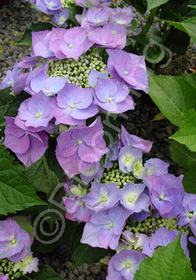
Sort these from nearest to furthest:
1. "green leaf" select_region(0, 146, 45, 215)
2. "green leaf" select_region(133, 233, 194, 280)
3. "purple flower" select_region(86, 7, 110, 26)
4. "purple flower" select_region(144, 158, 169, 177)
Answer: "green leaf" select_region(133, 233, 194, 280) → "green leaf" select_region(0, 146, 45, 215) → "purple flower" select_region(144, 158, 169, 177) → "purple flower" select_region(86, 7, 110, 26)

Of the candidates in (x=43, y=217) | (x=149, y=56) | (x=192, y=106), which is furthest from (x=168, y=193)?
(x=149, y=56)

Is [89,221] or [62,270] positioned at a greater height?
[89,221]

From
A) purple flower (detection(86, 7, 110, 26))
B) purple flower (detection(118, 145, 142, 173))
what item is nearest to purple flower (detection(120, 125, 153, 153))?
purple flower (detection(118, 145, 142, 173))

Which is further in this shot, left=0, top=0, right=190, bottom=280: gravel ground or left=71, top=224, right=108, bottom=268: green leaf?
left=0, top=0, right=190, bottom=280: gravel ground

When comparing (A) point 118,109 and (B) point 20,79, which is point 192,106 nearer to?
(A) point 118,109

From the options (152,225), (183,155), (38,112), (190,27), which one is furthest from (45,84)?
(183,155)

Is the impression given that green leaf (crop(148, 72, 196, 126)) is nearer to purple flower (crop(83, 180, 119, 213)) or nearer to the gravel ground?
purple flower (crop(83, 180, 119, 213))

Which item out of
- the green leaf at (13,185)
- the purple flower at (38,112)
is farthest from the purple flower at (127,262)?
the purple flower at (38,112)
